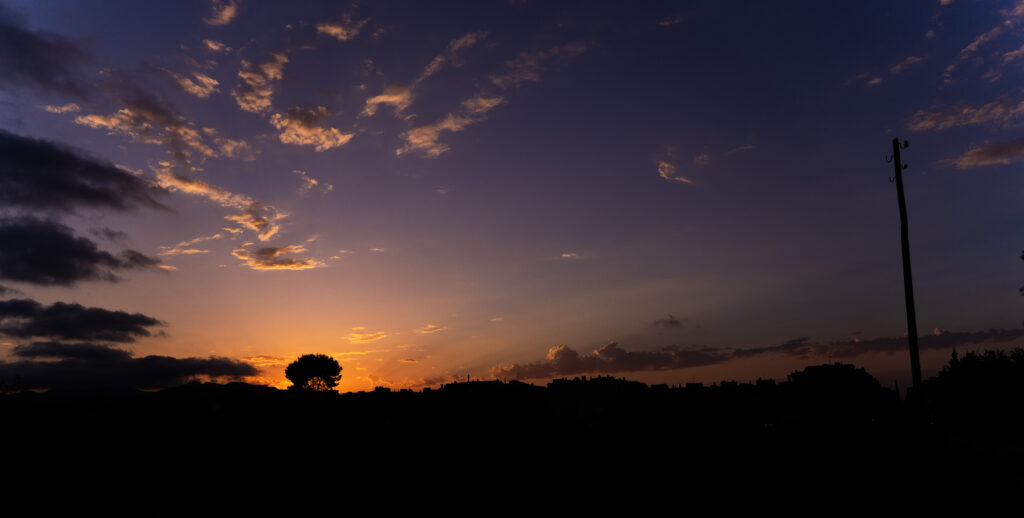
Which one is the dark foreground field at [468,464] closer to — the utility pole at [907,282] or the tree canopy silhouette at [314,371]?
the utility pole at [907,282]

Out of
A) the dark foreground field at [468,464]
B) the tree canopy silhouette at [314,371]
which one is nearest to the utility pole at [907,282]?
the dark foreground field at [468,464]

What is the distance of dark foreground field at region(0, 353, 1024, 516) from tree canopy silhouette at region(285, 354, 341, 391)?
61.7 metres

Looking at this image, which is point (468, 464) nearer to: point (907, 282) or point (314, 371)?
point (907, 282)

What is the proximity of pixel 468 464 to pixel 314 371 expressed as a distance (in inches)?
3018

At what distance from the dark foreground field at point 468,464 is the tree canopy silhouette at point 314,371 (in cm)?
6171

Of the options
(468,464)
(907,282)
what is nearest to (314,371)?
(468,464)

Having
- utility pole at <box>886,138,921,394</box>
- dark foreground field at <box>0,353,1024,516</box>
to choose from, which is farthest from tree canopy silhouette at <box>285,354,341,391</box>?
utility pole at <box>886,138,921,394</box>

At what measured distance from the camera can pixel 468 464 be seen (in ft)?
75.2

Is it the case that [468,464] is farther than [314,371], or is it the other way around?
[314,371]

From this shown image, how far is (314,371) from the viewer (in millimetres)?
92312

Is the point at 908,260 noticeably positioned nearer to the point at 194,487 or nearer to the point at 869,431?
the point at 869,431

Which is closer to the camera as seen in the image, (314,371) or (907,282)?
(907,282)

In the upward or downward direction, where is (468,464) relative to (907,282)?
downward

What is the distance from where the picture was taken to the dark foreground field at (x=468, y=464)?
1997cm
